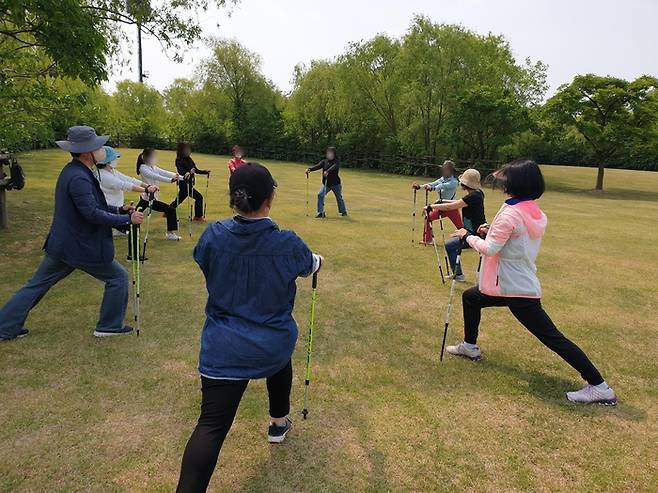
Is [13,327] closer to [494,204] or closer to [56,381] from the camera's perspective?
[56,381]

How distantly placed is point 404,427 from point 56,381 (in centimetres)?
307

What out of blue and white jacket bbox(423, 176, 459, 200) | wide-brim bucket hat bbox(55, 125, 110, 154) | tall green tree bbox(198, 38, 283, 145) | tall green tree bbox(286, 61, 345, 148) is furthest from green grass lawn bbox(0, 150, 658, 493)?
tall green tree bbox(198, 38, 283, 145)

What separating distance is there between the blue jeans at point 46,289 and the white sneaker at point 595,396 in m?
4.57

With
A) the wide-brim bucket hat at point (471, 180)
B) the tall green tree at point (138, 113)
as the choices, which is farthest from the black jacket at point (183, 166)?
the tall green tree at point (138, 113)

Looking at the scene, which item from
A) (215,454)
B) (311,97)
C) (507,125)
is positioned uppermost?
(311,97)

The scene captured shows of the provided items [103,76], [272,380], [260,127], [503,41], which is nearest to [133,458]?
[272,380]

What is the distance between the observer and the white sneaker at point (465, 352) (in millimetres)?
4875

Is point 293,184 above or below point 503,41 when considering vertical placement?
below

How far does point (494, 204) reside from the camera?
1911cm

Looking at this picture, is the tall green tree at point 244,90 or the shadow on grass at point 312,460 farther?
the tall green tree at point 244,90

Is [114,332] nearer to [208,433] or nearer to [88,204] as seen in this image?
[88,204]

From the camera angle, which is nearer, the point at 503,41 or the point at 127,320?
the point at 127,320

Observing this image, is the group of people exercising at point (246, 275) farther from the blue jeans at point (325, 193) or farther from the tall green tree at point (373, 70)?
the tall green tree at point (373, 70)

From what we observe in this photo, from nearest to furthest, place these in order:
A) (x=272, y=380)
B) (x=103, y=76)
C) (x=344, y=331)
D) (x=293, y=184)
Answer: (x=272, y=380), (x=344, y=331), (x=103, y=76), (x=293, y=184)
